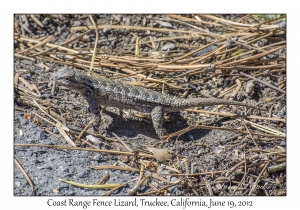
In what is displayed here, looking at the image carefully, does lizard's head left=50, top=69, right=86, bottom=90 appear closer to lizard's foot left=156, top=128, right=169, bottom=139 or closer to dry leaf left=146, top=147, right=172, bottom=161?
lizard's foot left=156, top=128, right=169, bottom=139

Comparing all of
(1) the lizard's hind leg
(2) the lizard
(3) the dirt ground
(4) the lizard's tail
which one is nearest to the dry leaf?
(3) the dirt ground

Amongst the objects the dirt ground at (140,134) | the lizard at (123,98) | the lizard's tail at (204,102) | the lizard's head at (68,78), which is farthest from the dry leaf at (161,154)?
the lizard's head at (68,78)

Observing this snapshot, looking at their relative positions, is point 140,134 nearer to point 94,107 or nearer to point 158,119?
point 158,119

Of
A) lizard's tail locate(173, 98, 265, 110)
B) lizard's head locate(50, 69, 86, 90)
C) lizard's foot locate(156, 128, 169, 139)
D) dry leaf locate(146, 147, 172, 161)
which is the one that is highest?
lizard's head locate(50, 69, 86, 90)

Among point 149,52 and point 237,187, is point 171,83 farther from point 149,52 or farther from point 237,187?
point 237,187

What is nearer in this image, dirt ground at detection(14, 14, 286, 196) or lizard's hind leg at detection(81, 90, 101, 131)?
dirt ground at detection(14, 14, 286, 196)

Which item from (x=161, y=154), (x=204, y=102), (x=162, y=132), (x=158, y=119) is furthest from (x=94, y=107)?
(x=204, y=102)

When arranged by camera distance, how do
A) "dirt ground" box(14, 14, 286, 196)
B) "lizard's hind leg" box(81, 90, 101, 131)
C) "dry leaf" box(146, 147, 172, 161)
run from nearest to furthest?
"dirt ground" box(14, 14, 286, 196) → "dry leaf" box(146, 147, 172, 161) → "lizard's hind leg" box(81, 90, 101, 131)
